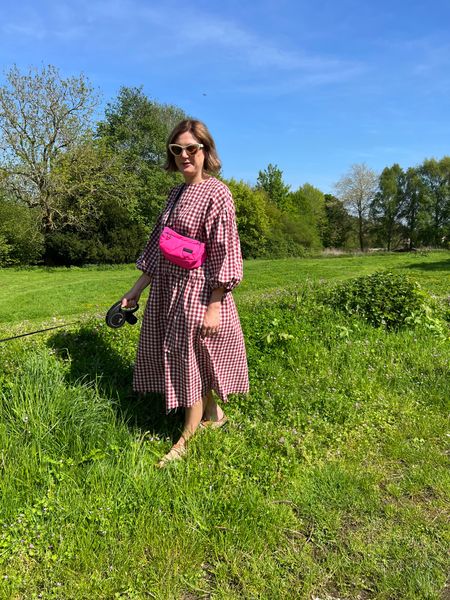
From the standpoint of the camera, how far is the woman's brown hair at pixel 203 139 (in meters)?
2.67

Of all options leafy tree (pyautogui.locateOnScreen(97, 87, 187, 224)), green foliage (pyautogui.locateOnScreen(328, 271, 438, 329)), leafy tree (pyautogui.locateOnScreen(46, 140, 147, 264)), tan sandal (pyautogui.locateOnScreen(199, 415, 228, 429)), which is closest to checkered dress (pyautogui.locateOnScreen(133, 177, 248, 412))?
tan sandal (pyautogui.locateOnScreen(199, 415, 228, 429))

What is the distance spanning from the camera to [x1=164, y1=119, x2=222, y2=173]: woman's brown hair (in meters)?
2.67

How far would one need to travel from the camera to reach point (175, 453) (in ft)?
9.01

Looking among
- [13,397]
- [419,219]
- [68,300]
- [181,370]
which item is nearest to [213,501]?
[181,370]

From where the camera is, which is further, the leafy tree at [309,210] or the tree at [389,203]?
the tree at [389,203]

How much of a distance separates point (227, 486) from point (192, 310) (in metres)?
0.98

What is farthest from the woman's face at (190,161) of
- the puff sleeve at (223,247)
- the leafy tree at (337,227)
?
the leafy tree at (337,227)

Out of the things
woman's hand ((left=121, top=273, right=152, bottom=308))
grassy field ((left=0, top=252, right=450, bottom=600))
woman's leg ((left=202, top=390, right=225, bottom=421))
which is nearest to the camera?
grassy field ((left=0, top=252, right=450, bottom=600))

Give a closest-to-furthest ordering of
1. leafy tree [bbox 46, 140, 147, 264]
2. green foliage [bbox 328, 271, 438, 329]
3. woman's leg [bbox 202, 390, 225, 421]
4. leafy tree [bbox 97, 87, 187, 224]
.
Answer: woman's leg [bbox 202, 390, 225, 421]
green foliage [bbox 328, 271, 438, 329]
leafy tree [bbox 46, 140, 147, 264]
leafy tree [bbox 97, 87, 187, 224]

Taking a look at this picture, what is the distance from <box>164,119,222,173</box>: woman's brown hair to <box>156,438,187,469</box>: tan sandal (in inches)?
65.8

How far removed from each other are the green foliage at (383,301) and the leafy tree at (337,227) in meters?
48.4

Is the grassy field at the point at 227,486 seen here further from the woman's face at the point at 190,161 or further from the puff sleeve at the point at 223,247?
the woman's face at the point at 190,161

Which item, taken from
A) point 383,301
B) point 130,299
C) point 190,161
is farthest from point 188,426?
point 383,301

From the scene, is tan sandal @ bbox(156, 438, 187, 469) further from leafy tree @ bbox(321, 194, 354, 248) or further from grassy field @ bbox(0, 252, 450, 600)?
leafy tree @ bbox(321, 194, 354, 248)
